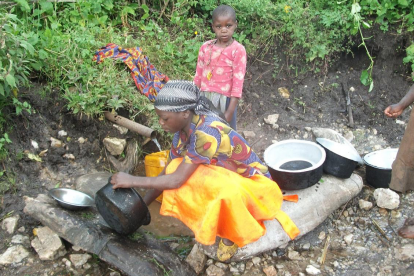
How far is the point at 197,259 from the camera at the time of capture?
8.75 feet

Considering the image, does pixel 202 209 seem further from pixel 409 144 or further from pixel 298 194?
pixel 409 144

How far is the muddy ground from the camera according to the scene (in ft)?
10.4

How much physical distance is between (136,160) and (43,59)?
123cm

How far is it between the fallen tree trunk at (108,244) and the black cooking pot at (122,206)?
0.46 ft

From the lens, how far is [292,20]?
4.73 meters

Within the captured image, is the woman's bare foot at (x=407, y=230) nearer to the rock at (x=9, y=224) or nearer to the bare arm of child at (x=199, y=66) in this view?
the bare arm of child at (x=199, y=66)

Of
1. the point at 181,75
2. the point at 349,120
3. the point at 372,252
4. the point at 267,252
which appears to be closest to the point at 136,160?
the point at 181,75

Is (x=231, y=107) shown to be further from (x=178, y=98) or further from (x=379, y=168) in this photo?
(x=379, y=168)

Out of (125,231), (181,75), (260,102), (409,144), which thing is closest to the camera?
(125,231)

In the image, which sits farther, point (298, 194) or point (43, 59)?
point (43, 59)

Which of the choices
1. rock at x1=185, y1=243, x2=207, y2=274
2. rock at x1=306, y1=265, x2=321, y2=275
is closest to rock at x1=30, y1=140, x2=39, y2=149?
rock at x1=185, y1=243, x2=207, y2=274

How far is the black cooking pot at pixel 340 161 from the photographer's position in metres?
3.17

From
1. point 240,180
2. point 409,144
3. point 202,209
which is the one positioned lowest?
point 202,209

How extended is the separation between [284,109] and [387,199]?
1734 millimetres
